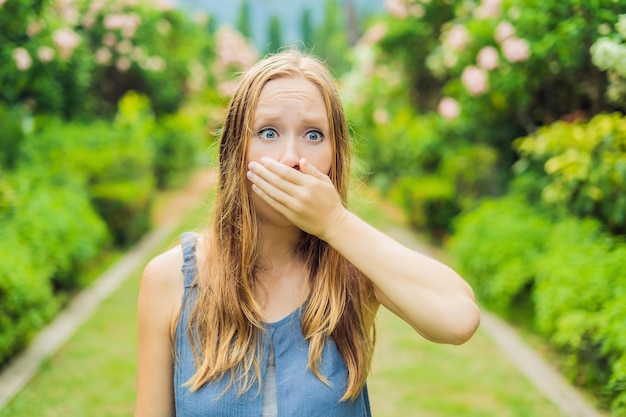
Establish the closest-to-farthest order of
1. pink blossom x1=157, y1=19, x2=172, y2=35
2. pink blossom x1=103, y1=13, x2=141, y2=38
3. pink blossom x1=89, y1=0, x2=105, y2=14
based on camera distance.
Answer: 1. pink blossom x1=89, y1=0, x2=105, y2=14
2. pink blossom x1=103, y1=13, x2=141, y2=38
3. pink blossom x1=157, y1=19, x2=172, y2=35

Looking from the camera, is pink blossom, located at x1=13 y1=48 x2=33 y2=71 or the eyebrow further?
pink blossom, located at x1=13 y1=48 x2=33 y2=71

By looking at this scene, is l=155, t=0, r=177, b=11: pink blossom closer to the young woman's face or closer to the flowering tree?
the flowering tree

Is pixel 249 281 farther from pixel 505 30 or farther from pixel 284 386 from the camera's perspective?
pixel 505 30

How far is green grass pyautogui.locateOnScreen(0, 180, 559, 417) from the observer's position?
13.8 ft

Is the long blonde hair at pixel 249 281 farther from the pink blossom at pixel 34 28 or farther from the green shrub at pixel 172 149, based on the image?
the green shrub at pixel 172 149

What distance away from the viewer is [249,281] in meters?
1.66

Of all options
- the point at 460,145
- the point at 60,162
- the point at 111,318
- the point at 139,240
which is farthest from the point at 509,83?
the point at 139,240

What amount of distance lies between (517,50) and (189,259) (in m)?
4.69

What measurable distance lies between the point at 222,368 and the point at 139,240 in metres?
8.05

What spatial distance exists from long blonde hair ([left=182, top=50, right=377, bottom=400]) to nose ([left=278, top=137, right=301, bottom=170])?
0.33 feet

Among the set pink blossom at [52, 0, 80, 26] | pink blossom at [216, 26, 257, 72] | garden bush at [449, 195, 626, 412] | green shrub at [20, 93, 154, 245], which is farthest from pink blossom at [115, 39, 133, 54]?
pink blossom at [216, 26, 257, 72]

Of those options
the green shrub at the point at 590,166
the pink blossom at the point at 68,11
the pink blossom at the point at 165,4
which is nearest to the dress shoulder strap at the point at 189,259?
the green shrub at the point at 590,166

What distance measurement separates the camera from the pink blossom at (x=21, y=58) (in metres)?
5.21

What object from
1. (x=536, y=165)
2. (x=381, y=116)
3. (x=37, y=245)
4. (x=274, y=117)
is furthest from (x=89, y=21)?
(x=274, y=117)
